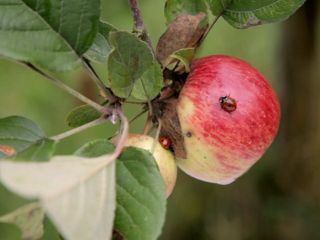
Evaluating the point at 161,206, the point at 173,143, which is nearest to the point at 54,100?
the point at 173,143

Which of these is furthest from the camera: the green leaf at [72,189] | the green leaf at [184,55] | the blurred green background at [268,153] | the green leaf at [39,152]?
Answer: the blurred green background at [268,153]

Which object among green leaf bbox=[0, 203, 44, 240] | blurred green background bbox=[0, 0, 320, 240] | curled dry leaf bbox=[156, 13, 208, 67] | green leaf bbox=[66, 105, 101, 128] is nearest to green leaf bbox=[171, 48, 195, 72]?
curled dry leaf bbox=[156, 13, 208, 67]

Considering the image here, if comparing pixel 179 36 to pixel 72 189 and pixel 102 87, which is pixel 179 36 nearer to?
pixel 102 87

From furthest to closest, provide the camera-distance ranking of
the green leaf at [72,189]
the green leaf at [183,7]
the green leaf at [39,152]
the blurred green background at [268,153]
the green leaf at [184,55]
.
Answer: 1. the blurred green background at [268,153]
2. the green leaf at [183,7]
3. the green leaf at [184,55]
4. the green leaf at [39,152]
5. the green leaf at [72,189]

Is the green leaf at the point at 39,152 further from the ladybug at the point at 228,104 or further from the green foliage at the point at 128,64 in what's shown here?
the ladybug at the point at 228,104

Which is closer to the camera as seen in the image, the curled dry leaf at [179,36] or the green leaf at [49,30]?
the green leaf at [49,30]

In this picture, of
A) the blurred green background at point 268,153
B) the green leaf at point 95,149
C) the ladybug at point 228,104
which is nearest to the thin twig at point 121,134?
the green leaf at point 95,149
